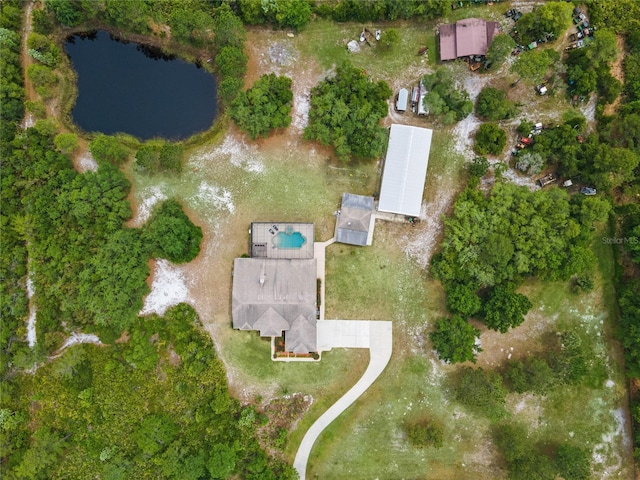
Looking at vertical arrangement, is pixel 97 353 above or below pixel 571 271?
below

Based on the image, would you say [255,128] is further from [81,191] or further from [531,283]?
[531,283]

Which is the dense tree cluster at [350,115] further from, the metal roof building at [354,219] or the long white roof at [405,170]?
the metal roof building at [354,219]

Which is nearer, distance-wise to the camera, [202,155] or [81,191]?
[81,191]

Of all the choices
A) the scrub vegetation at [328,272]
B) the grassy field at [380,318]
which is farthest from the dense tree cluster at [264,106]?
the grassy field at [380,318]

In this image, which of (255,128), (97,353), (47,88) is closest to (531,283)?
(255,128)

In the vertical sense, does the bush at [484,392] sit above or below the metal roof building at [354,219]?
below

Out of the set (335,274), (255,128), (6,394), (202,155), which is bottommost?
(6,394)

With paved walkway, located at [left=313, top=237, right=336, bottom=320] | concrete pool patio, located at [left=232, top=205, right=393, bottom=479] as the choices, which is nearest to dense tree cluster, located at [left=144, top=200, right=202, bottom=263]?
concrete pool patio, located at [left=232, top=205, right=393, bottom=479]
